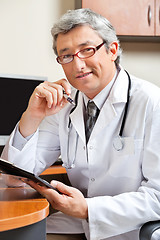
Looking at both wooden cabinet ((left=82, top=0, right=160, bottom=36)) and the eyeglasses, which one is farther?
wooden cabinet ((left=82, top=0, right=160, bottom=36))

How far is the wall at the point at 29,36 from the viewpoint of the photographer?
8.96ft

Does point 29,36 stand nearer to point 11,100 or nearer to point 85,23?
point 11,100

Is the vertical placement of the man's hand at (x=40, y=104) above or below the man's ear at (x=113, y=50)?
below

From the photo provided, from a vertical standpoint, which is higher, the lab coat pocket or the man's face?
the man's face

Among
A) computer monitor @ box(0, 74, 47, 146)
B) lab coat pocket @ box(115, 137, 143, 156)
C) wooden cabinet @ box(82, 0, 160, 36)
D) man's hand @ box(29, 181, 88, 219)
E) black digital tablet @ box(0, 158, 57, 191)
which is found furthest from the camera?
wooden cabinet @ box(82, 0, 160, 36)

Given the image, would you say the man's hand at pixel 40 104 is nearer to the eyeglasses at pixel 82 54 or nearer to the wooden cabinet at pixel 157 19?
the eyeglasses at pixel 82 54

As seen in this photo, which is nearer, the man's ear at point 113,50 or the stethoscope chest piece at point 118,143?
the stethoscope chest piece at point 118,143

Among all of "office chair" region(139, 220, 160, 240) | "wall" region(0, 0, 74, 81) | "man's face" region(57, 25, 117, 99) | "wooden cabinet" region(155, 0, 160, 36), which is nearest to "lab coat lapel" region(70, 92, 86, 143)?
"man's face" region(57, 25, 117, 99)

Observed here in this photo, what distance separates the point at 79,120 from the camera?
1642 millimetres

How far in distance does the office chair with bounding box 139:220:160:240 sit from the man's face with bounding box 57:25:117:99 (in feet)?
2.02

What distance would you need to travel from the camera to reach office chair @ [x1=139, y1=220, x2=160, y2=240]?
112 centimetres

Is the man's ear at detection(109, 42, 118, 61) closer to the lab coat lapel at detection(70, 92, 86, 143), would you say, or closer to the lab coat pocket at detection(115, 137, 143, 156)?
the lab coat lapel at detection(70, 92, 86, 143)

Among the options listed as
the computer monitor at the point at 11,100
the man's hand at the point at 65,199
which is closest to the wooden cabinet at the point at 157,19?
the computer monitor at the point at 11,100

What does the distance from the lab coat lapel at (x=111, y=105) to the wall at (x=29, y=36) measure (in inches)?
51.3
